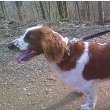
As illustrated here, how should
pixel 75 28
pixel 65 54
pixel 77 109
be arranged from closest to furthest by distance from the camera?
pixel 65 54 → pixel 77 109 → pixel 75 28

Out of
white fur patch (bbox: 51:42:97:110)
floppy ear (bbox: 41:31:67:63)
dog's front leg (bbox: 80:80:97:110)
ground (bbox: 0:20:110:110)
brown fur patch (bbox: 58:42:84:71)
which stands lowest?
ground (bbox: 0:20:110:110)

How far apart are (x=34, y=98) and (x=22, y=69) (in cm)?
96

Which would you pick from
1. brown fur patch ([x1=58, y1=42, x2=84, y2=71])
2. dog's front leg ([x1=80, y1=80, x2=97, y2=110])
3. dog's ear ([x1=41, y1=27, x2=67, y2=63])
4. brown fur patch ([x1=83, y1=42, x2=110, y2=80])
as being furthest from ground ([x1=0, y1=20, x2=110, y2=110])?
dog's ear ([x1=41, y1=27, x2=67, y2=63])

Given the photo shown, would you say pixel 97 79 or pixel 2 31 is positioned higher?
pixel 97 79

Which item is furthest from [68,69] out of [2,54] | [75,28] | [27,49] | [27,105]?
[75,28]

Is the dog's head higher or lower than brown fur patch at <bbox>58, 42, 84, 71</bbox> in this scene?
higher

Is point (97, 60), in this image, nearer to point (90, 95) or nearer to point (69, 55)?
point (69, 55)

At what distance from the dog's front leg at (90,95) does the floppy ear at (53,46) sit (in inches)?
24.9

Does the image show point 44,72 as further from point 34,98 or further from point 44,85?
point 34,98

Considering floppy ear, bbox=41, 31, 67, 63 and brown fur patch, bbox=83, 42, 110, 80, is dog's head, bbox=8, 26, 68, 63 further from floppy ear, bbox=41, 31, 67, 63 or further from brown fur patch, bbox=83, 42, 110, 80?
brown fur patch, bbox=83, 42, 110, 80

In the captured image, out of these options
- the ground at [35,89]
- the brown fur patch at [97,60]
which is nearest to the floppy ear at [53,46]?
the brown fur patch at [97,60]

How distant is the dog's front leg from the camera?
3988mm

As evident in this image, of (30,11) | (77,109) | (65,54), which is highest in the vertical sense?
(65,54)

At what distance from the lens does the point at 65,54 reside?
375 centimetres
